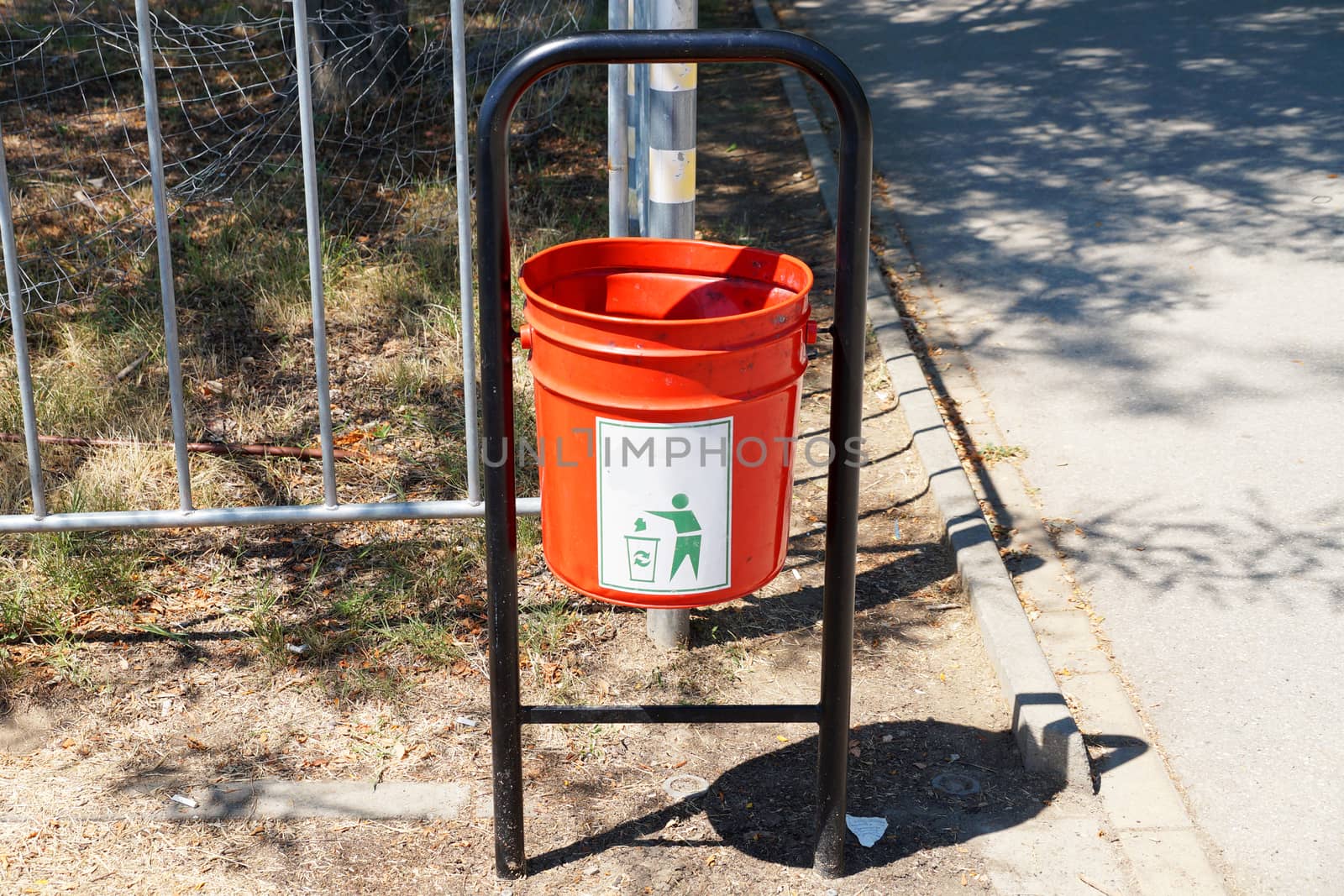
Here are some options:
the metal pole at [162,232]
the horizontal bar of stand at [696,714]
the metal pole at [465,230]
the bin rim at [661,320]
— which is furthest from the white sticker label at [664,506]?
the metal pole at [162,232]

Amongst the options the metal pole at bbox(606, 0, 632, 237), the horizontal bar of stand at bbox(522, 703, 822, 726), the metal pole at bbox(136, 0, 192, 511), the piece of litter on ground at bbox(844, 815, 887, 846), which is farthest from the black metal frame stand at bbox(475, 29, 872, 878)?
the metal pole at bbox(136, 0, 192, 511)

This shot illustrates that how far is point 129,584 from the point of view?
3.83 metres

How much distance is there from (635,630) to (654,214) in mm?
1191

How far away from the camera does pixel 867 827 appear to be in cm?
305

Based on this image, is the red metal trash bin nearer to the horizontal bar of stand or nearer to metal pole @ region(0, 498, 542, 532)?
the horizontal bar of stand

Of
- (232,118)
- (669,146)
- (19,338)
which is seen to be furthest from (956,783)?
(232,118)

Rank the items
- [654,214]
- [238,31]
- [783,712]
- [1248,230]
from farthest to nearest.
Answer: [238,31]
[1248,230]
[654,214]
[783,712]

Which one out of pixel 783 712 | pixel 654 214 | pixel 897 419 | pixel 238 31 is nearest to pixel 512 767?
pixel 783 712

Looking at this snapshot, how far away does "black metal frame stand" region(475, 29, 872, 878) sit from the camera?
237 centimetres

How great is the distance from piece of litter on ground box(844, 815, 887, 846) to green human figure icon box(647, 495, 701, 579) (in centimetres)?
86

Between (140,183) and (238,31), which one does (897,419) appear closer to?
(140,183)

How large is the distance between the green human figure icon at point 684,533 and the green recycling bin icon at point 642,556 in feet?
0.12

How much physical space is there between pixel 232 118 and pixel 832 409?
21.4 ft

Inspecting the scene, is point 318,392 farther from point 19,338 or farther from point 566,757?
point 566,757
